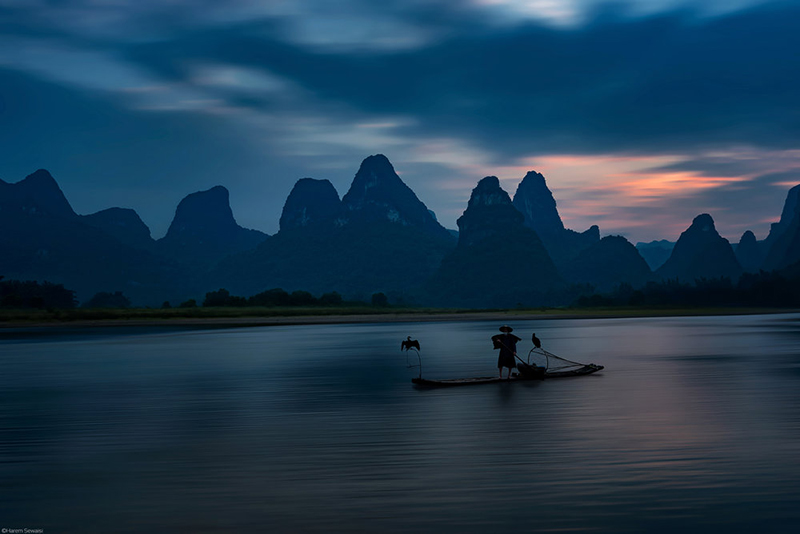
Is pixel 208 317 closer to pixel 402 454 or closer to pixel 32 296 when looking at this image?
pixel 32 296

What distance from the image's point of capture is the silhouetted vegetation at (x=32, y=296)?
446 ft

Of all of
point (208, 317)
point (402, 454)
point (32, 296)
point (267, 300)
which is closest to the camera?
point (402, 454)

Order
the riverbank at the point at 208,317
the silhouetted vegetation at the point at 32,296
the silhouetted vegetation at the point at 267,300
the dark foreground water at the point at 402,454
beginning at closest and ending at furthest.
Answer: the dark foreground water at the point at 402,454 → the riverbank at the point at 208,317 → the silhouetted vegetation at the point at 32,296 → the silhouetted vegetation at the point at 267,300

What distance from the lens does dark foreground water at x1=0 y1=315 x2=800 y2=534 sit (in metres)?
10.2

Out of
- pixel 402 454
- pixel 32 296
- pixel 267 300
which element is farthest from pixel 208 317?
pixel 402 454

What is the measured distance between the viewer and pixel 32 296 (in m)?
143

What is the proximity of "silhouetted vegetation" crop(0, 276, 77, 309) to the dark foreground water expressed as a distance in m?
119

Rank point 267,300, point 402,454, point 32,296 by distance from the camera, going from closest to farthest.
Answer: point 402,454 < point 32,296 < point 267,300

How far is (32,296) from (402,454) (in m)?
148

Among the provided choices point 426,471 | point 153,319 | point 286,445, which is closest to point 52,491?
point 286,445

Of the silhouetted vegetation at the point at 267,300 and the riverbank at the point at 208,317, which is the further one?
the silhouetted vegetation at the point at 267,300

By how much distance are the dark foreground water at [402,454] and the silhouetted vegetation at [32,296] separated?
11926 centimetres

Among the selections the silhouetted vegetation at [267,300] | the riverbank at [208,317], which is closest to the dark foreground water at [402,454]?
the riverbank at [208,317]

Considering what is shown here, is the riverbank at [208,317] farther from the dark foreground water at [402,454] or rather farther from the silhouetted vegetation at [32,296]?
the dark foreground water at [402,454]
